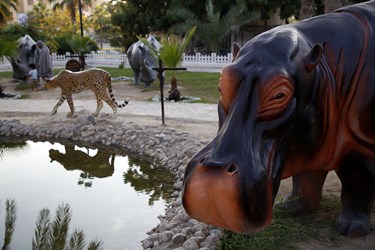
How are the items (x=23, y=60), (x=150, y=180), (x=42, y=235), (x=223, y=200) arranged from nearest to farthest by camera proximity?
(x=223, y=200) < (x=42, y=235) < (x=150, y=180) < (x=23, y=60)

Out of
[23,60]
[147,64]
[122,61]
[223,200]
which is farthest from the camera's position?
[122,61]

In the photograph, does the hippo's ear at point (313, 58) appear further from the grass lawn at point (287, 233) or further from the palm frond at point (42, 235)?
the palm frond at point (42, 235)

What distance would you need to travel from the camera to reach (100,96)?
945 cm

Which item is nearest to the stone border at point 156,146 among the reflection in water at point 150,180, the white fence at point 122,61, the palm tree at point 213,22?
the reflection in water at point 150,180

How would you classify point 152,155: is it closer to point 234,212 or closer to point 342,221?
point 342,221

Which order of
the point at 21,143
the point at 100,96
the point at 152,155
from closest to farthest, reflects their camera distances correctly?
1. the point at 152,155
2. the point at 21,143
3. the point at 100,96

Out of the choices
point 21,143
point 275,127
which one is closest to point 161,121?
point 21,143

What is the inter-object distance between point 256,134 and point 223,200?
408mm

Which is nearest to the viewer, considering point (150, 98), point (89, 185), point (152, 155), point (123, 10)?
point (89, 185)

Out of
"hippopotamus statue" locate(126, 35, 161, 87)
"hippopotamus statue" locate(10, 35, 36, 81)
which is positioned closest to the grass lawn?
"hippopotamus statue" locate(126, 35, 161, 87)

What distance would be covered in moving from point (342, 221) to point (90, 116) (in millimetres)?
6317

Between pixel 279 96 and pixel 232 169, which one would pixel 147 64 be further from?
pixel 232 169

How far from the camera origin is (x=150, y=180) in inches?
253

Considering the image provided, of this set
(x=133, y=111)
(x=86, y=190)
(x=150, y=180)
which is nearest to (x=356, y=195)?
(x=150, y=180)
